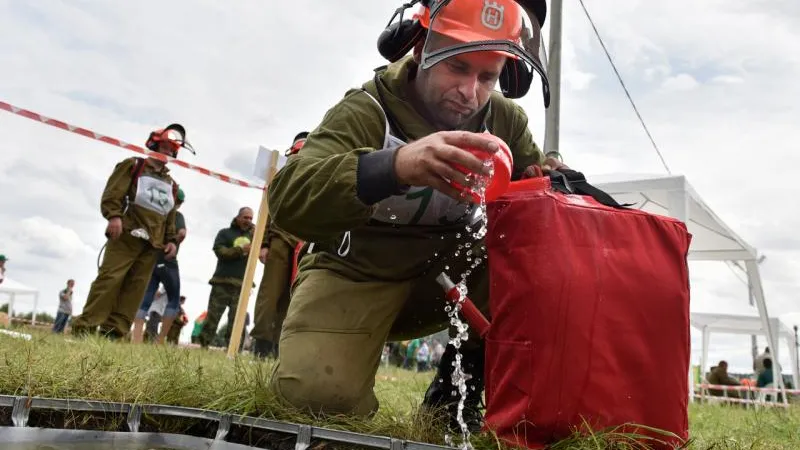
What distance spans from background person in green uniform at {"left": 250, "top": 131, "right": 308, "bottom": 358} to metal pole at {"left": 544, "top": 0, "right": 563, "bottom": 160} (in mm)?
2673

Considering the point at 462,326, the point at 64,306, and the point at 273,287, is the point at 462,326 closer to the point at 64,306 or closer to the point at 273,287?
the point at 273,287

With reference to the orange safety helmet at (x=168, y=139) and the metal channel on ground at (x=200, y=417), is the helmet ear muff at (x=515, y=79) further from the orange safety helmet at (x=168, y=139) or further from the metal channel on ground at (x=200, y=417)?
the orange safety helmet at (x=168, y=139)

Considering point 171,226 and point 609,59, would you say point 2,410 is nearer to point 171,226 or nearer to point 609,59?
point 171,226

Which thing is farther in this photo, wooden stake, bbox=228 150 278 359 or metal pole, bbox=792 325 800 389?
metal pole, bbox=792 325 800 389

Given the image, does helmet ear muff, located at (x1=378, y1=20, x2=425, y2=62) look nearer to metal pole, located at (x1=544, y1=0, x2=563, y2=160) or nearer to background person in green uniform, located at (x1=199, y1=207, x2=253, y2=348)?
metal pole, located at (x1=544, y1=0, x2=563, y2=160)

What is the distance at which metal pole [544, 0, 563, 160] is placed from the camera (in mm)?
7270

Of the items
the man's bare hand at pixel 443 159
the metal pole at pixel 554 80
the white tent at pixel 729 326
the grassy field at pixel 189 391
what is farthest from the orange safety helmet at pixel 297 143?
the white tent at pixel 729 326

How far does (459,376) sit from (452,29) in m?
1.19

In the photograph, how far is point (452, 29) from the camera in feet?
6.96

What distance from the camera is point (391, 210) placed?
7.76ft

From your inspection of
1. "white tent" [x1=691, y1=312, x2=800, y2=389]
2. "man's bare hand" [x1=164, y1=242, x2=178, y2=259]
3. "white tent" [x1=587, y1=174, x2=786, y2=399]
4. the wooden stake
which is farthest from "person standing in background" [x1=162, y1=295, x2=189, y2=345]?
"white tent" [x1=691, y1=312, x2=800, y2=389]

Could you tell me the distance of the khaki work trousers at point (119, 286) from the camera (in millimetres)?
6043

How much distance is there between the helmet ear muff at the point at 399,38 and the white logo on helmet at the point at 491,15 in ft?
0.93

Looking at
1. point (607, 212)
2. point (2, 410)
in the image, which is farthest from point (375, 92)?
point (2, 410)
